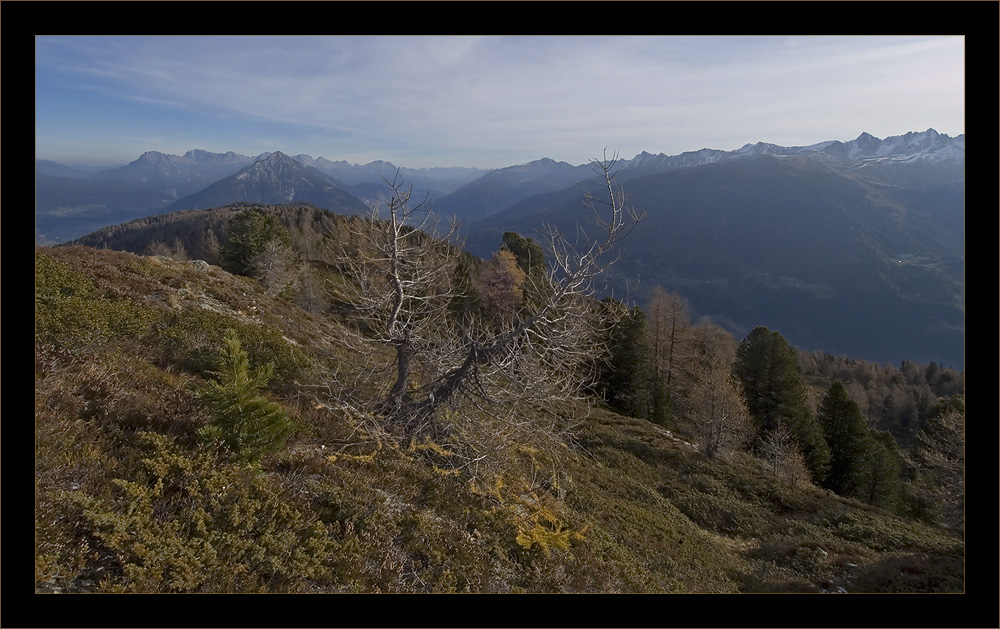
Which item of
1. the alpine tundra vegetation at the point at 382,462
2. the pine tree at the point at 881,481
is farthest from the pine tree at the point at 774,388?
the alpine tundra vegetation at the point at 382,462

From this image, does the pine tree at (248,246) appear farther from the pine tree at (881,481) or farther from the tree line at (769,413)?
the pine tree at (881,481)

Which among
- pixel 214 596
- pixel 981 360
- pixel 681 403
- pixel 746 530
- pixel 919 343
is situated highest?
pixel 981 360

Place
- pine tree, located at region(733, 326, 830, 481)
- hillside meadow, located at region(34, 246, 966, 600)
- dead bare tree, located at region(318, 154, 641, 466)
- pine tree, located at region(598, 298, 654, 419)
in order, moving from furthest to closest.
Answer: pine tree, located at region(598, 298, 654, 419) < pine tree, located at region(733, 326, 830, 481) < dead bare tree, located at region(318, 154, 641, 466) < hillside meadow, located at region(34, 246, 966, 600)

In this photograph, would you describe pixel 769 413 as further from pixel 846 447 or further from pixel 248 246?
pixel 248 246

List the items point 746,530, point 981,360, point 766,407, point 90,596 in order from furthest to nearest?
point 766,407 → point 746,530 → point 981,360 → point 90,596

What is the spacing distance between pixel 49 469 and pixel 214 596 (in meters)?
3.14

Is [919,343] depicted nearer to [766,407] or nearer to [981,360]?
[766,407]

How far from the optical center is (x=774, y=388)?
112 ft

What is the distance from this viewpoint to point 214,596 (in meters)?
2.48

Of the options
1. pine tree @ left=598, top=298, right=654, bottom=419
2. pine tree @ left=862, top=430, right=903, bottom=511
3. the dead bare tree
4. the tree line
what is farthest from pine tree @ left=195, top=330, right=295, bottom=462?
pine tree @ left=862, top=430, right=903, bottom=511

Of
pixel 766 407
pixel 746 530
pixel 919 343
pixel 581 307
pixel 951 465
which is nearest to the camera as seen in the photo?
pixel 581 307

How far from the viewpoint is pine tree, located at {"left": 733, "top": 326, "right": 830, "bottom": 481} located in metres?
31.7

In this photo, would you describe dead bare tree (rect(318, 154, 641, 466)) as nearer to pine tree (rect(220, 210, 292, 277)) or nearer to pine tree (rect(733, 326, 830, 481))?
pine tree (rect(220, 210, 292, 277))

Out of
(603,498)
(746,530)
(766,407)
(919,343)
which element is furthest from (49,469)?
(919,343)
